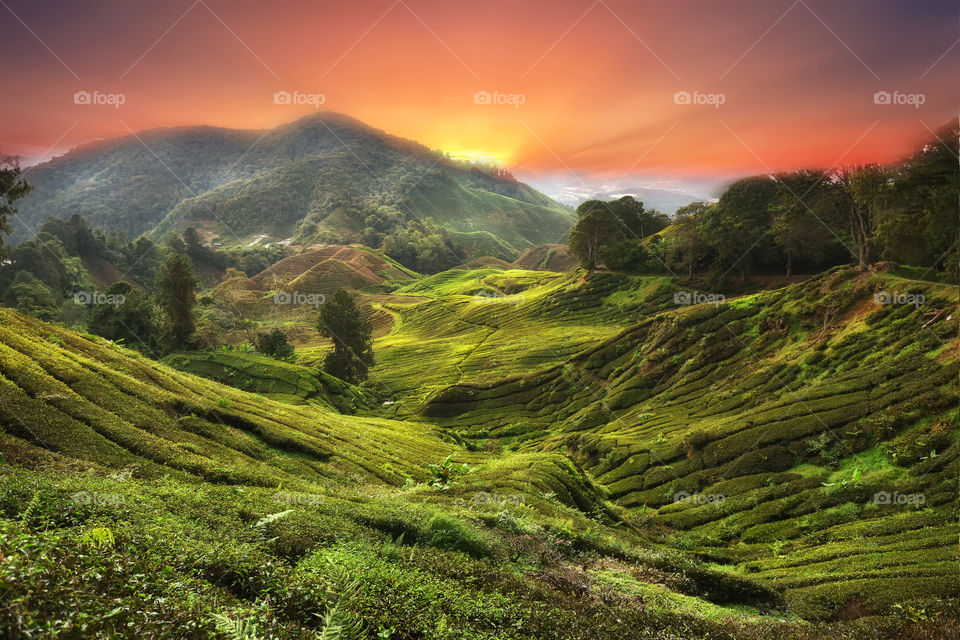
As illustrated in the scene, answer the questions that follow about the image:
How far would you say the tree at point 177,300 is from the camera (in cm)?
4838

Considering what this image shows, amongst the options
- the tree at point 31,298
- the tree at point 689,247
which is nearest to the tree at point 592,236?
the tree at point 689,247

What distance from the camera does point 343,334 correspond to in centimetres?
5688

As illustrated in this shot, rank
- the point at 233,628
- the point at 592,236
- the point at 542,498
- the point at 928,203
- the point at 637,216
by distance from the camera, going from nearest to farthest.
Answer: the point at 233,628, the point at 542,498, the point at 928,203, the point at 592,236, the point at 637,216

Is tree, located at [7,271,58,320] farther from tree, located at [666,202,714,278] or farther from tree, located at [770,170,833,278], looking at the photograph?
tree, located at [770,170,833,278]

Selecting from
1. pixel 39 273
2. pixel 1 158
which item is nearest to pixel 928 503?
pixel 1 158

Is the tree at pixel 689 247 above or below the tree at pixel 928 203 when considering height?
above

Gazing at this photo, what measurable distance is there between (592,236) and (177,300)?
63.4 meters

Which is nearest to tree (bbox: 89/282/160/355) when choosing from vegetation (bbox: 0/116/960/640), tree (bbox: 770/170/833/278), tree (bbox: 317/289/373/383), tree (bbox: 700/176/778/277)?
vegetation (bbox: 0/116/960/640)

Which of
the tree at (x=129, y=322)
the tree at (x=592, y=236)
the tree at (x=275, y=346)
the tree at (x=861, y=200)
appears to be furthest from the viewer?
the tree at (x=592, y=236)

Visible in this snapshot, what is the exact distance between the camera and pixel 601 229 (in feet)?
264

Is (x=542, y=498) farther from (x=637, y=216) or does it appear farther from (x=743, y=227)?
(x=637, y=216)

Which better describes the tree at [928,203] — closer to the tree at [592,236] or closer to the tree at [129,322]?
the tree at [592,236]

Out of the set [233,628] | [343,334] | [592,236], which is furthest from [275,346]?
[233,628]

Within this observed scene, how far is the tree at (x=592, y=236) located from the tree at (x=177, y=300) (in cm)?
5847
